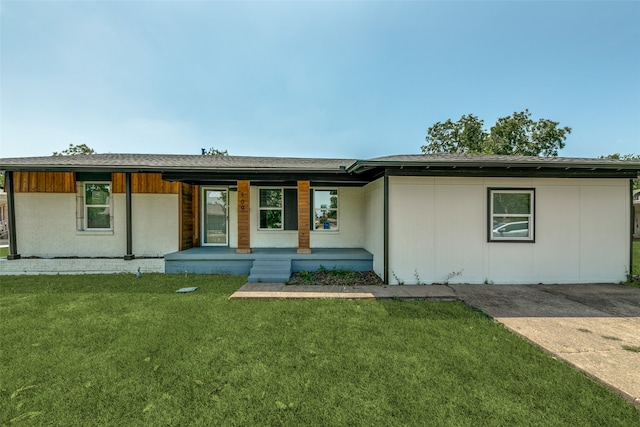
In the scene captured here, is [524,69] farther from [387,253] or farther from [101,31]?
[101,31]

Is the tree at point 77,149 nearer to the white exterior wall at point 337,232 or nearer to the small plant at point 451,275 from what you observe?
the white exterior wall at point 337,232

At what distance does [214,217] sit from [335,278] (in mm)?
4876

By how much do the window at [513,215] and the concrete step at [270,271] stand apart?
4996 mm

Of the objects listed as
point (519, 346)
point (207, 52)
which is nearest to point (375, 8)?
point (207, 52)

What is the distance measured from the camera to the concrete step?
6602mm

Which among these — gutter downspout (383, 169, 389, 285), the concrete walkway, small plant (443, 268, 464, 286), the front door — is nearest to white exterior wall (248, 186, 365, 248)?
the front door

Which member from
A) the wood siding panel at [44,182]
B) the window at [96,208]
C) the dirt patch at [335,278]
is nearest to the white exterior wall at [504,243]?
the dirt patch at [335,278]

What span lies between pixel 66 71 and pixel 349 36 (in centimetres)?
998

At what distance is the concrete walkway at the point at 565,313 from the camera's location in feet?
9.64

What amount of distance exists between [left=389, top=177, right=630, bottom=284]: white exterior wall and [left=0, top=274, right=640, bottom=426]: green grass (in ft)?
6.30

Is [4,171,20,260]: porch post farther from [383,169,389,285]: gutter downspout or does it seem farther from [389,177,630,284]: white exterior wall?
[389,177,630,284]: white exterior wall

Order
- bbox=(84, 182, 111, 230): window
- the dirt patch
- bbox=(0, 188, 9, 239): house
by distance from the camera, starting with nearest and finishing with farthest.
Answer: the dirt patch < bbox=(84, 182, 111, 230): window < bbox=(0, 188, 9, 239): house

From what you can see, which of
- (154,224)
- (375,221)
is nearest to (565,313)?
(375,221)

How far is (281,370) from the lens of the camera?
9.32 feet
